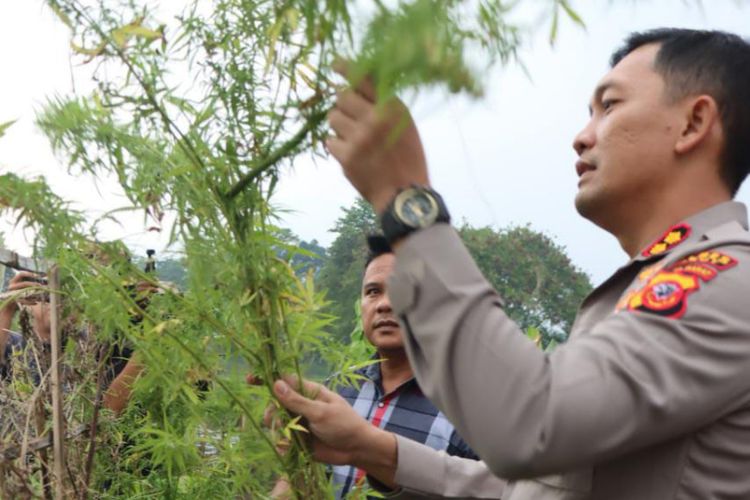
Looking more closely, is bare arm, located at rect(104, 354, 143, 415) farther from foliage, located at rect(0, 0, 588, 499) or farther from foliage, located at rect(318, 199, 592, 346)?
foliage, located at rect(318, 199, 592, 346)

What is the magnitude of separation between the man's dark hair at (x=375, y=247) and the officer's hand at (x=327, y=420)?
1573 mm

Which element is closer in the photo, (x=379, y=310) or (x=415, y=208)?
(x=415, y=208)

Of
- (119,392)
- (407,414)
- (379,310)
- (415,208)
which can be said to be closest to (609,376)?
(415,208)

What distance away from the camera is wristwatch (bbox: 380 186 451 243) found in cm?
104

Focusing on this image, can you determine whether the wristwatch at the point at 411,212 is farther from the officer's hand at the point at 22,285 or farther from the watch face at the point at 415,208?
the officer's hand at the point at 22,285

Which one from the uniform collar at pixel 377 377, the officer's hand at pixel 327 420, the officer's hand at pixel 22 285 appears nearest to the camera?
the officer's hand at pixel 327 420

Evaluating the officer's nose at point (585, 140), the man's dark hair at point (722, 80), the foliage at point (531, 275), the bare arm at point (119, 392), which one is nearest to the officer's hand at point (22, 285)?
the bare arm at point (119, 392)

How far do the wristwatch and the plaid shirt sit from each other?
5.38ft

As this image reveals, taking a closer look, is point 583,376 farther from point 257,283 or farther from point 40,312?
point 40,312

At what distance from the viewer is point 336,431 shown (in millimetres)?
1479

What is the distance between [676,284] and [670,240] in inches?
8.0

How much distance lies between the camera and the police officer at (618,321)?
996 millimetres

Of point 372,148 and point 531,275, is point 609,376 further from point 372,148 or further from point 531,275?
point 531,275

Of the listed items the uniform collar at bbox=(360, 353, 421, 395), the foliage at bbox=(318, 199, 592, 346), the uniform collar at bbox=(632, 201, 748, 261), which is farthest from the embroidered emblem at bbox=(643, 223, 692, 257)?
the foliage at bbox=(318, 199, 592, 346)
